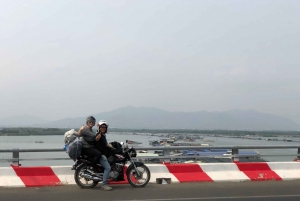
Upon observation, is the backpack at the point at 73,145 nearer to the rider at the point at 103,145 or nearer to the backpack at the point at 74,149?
the backpack at the point at 74,149

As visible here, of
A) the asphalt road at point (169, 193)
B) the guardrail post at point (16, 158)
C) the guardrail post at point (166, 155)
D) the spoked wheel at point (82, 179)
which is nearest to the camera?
the asphalt road at point (169, 193)

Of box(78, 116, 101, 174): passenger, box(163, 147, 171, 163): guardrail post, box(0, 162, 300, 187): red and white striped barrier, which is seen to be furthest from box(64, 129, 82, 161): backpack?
box(163, 147, 171, 163): guardrail post

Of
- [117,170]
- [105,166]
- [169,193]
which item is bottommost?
[169,193]

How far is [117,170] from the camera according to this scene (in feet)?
32.1

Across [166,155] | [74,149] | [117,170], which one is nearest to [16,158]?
[74,149]

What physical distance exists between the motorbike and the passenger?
5.9 inches

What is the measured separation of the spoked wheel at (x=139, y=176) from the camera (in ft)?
32.3

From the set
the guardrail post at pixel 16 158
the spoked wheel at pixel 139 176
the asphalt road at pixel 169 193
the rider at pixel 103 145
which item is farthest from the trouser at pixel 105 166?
the guardrail post at pixel 16 158

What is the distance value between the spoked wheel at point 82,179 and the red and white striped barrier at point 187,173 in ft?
1.67

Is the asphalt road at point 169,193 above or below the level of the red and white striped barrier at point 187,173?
below

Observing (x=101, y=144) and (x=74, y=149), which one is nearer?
(x=74, y=149)

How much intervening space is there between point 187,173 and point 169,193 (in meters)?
1.87

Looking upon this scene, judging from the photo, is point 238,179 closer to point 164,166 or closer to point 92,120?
point 164,166

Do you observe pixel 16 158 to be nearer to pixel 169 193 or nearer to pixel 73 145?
pixel 73 145
